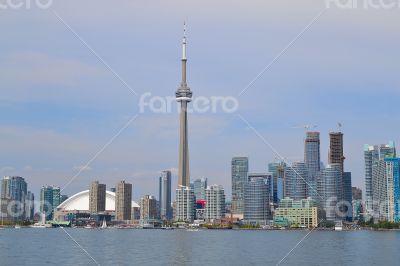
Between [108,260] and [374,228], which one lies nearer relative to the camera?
[108,260]

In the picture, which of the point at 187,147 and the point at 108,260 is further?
the point at 187,147

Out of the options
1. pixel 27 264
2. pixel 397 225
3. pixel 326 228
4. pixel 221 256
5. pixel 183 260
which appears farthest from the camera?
pixel 326 228

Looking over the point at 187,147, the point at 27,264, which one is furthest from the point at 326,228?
the point at 27,264

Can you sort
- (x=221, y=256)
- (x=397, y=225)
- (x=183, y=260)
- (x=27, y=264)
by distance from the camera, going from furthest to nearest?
(x=397, y=225) < (x=221, y=256) < (x=183, y=260) < (x=27, y=264)

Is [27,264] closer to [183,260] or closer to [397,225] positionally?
[183,260]

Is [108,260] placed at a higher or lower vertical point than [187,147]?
A: lower

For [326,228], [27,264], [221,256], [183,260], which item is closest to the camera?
[27,264]

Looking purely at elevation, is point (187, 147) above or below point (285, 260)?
above

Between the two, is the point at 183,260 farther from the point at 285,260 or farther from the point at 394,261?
the point at 394,261

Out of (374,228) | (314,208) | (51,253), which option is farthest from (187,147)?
(51,253)
